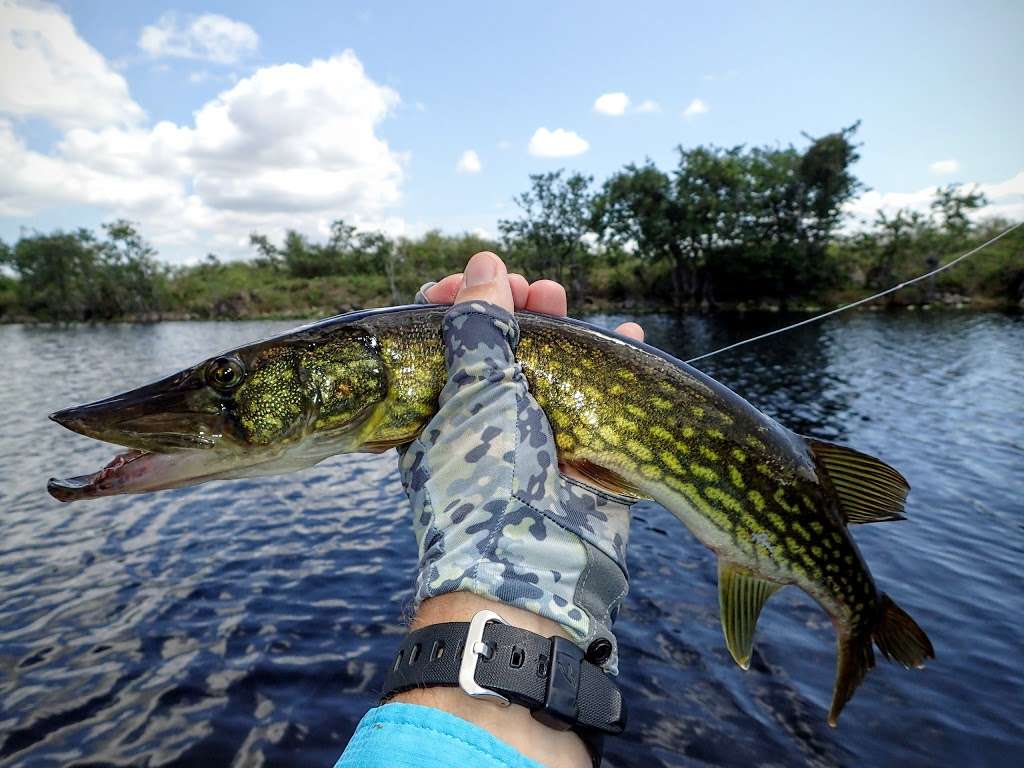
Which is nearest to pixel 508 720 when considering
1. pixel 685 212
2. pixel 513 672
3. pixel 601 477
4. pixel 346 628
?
pixel 513 672

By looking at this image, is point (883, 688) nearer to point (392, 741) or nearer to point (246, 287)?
point (392, 741)

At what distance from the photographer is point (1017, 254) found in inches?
1465

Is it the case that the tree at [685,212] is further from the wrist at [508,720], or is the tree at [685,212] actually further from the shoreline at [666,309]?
the wrist at [508,720]

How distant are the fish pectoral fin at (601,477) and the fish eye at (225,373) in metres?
1.22

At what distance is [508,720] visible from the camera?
1.24m

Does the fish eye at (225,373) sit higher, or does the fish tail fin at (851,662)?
the fish eye at (225,373)

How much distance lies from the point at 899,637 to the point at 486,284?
7.16ft

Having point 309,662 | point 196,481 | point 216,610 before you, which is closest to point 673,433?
point 196,481

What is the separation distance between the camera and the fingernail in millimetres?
2029

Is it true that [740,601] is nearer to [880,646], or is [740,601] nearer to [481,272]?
[880,646]

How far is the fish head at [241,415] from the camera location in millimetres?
1777

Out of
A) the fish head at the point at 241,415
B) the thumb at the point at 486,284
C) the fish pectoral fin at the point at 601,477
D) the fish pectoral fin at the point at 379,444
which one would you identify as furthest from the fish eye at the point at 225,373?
the fish pectoral fin at the point at 601,477

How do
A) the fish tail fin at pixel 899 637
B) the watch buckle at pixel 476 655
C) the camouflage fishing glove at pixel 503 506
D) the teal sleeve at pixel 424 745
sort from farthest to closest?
the fish tail fin at pixel 899 637, the camouflage fishing glove at pixel 503 506, the watch buckle at pixel 476 655, the teal sleeve at pixel 424 745

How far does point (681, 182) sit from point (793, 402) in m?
35.7
